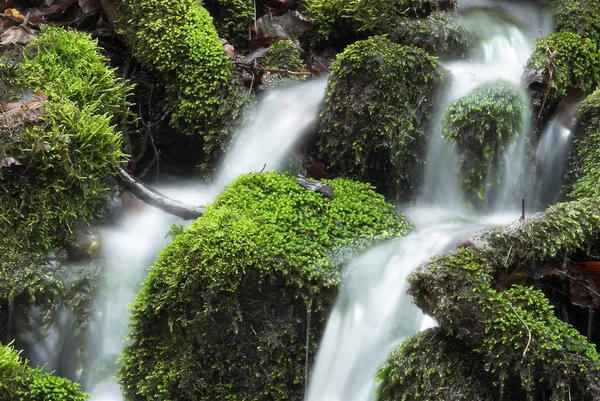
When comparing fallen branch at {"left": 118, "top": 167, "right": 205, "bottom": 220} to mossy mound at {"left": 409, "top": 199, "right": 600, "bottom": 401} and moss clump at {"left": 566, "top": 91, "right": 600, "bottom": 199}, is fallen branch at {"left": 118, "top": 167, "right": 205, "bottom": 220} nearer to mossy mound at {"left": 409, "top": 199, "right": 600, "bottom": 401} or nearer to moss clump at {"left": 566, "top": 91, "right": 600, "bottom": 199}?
mossy mound at {"left": 409, "top": 199, "right": 600, "bottom": 401}

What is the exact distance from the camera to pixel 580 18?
15.7 ft

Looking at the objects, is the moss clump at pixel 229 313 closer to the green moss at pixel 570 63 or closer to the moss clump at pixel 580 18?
the green moss at pixel 570 63

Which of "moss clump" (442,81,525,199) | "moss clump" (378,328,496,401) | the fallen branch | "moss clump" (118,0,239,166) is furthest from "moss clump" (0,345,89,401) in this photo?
"moss clump" (442,81,525,199)

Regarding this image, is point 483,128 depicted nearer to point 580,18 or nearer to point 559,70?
point 559,70

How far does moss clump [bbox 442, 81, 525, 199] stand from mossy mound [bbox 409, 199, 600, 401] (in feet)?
3.57

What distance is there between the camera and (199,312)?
3076 millimetres

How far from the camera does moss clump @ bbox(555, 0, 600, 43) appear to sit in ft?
15.4

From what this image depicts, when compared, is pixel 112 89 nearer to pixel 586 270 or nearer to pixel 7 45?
pixel 7 45

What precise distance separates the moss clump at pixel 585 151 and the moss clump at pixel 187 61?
2144mm

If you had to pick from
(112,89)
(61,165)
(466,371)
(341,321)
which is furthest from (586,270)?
(112,89)

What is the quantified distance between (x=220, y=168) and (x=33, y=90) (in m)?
1.22

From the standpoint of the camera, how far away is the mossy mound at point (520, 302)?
8.10ft

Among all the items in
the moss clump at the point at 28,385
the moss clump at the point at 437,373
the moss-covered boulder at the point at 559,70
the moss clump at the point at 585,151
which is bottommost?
the moss clump at the point at 28,385

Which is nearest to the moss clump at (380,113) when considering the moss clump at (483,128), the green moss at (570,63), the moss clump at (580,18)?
the moss clump at (483,128)
